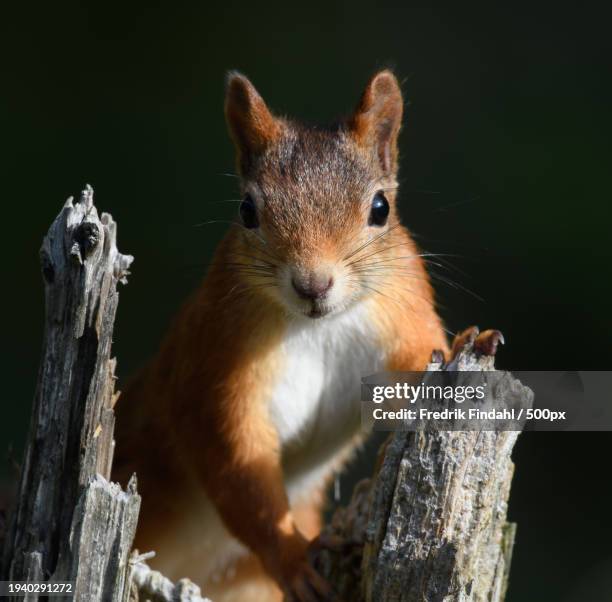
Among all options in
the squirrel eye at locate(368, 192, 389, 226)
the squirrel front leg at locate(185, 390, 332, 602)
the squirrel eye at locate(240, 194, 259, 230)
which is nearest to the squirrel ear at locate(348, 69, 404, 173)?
the squirrel eye at locate(368, 192, 389, 226)

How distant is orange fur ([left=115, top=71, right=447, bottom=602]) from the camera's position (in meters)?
1.65

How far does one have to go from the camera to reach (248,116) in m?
1.80

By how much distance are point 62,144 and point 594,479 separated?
210 cm

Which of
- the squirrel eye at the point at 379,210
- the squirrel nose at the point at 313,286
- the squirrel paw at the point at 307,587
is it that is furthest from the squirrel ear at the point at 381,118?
the squirrel paw at the point at 307,587

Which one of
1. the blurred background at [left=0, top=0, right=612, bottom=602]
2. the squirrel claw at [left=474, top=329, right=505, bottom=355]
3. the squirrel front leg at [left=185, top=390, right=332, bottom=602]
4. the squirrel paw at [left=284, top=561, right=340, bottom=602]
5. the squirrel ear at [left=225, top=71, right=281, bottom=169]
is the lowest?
the squirrel paw at [left=284, top=561, right=340, bottom=602]

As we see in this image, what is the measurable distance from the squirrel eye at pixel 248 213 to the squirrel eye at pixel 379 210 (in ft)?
0.61

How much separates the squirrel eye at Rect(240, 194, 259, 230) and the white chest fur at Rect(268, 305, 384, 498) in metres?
0.20

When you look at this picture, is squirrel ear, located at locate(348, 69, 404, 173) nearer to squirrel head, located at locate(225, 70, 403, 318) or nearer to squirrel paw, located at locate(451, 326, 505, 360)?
squirrel head, located at locate(225, 70, 403, 318)

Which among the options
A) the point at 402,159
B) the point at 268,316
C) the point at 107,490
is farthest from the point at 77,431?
the point at 402,159

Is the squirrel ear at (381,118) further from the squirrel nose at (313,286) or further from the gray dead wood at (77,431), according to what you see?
the gray dead wood at (77,431)

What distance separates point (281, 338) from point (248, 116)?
0.38 m

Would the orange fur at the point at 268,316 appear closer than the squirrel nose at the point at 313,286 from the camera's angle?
No

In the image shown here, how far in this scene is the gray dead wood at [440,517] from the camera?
1436mm

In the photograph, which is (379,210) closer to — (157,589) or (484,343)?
(484,343)
